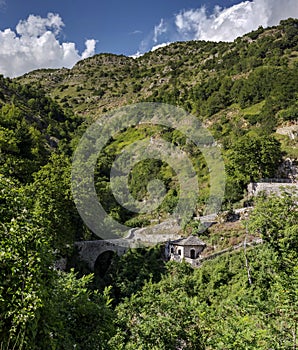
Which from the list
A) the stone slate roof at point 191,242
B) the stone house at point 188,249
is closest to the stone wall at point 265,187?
the stone slate roof at point 191,242

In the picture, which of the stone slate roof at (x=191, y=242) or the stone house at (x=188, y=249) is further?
the stone slate roof at (x=191, y=242)

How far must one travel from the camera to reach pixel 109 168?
52.1 m

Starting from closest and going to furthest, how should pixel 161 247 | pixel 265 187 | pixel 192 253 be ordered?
1. pixel 192 253
2. pixel 161 247
3. pixel 265 187

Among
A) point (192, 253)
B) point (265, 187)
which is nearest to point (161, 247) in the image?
point (192, 253)

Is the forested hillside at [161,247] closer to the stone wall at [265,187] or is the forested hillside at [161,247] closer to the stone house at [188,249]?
the stone house at [188,249]

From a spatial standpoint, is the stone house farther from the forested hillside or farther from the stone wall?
the stone wall

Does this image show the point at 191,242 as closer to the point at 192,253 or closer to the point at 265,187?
the point at 192,253

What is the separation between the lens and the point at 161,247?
2811cm

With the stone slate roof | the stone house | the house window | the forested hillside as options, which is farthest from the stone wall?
the house window

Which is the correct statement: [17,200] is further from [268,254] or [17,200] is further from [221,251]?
[221,251]

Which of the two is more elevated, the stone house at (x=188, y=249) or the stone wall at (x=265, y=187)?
the stone wall at (x=265, y=187)

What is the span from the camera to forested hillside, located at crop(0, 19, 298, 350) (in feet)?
15.0

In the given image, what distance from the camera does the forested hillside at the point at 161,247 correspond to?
4.57 metres

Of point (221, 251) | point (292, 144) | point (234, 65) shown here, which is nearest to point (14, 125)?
point (221, 251)
